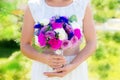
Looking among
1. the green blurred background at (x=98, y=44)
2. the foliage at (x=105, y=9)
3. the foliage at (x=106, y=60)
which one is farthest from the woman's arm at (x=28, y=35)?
the foliage at (x=105, y=9)

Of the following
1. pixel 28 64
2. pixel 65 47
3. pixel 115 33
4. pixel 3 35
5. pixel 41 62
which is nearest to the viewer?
pixel 65 47

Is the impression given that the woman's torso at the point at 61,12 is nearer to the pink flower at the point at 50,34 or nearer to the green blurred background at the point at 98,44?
the pink flower at the point at 50,34

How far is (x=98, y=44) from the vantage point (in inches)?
169

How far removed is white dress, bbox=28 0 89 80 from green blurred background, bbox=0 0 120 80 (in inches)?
65.3

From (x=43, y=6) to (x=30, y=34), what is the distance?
0.16m

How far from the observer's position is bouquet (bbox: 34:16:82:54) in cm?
181

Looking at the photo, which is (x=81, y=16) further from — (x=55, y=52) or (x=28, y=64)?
(x=28, y=64)

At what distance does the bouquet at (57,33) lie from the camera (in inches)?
71.4

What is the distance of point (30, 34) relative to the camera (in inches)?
78.4

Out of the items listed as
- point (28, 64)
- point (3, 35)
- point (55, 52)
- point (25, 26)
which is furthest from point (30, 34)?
point (3, 35)

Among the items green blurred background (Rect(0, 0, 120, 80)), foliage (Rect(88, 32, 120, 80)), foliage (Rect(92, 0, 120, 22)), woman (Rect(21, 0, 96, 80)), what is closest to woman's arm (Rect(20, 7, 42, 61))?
woman (Rect(21, 0, 96, 80))

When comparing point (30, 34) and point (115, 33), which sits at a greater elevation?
point (115, 33)

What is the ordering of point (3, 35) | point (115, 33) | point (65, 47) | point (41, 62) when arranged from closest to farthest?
1. point (65, 47)
2. point (41, 62)
3. point (3, 35)
4. point (115, 33)

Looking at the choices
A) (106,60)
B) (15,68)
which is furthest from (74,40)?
(106,60)
